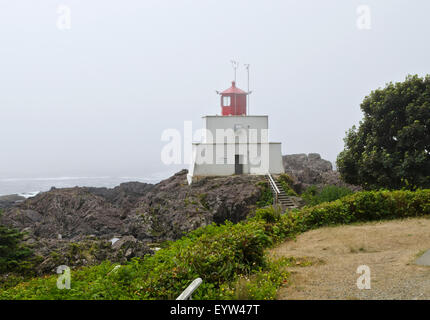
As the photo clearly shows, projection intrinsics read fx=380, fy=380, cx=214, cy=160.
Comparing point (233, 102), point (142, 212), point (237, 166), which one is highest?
point (233, 102)

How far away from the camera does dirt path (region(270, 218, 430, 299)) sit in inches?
277

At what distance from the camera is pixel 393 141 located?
21375 millimetres

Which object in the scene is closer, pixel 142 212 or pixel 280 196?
pixel 280 196

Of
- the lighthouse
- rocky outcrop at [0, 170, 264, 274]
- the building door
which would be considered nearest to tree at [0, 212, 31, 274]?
rocky outcrop at [0, 170, 264, 274]

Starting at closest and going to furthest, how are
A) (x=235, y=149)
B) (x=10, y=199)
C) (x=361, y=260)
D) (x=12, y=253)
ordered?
(x=361, y=260)
(x=12, y=253)
(x=235, y=149)
(x=10, y=199)

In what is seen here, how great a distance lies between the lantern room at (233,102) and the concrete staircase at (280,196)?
7.58m

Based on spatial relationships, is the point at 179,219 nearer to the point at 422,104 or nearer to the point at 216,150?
the point at 216,150

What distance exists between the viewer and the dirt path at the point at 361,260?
7.02 meters

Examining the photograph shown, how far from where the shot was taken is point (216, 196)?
26766 mm

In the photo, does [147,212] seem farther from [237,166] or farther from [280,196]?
[280,196]

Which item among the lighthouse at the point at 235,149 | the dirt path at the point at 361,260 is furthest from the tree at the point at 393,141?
the lighthouse at the point at 235,149

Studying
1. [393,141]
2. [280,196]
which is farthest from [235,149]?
[393,141]

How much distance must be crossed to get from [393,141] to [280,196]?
25.1ft
